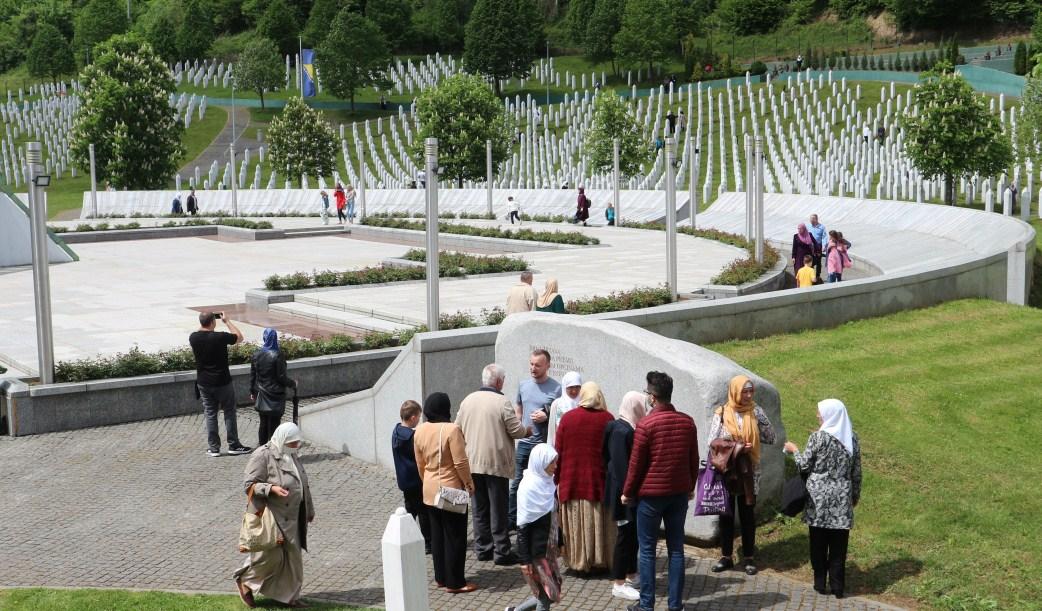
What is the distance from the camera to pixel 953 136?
38312mm

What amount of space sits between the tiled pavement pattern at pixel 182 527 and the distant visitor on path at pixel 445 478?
0.17 meters

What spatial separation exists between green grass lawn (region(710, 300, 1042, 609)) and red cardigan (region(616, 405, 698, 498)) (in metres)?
1.67

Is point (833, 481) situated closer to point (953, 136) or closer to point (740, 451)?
point (740, 451)

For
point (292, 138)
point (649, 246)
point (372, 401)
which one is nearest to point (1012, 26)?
point (292, 138)

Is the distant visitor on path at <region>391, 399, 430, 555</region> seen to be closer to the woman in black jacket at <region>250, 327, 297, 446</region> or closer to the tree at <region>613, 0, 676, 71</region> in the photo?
the woman in black jacket at <region>250, 327, 297, 446</region>

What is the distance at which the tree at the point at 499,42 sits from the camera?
107 m

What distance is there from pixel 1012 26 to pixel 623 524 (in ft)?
326

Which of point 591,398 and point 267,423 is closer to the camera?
point 591,398

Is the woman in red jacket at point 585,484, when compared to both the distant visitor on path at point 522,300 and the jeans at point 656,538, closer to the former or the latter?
the jeans at point 656,538

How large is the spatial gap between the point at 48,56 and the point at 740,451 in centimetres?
12588

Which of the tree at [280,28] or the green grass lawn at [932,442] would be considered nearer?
the green grass lawn at [932,442]

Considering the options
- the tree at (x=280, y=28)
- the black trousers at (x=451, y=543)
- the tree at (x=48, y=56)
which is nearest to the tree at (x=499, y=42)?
the tree at (x=280, y=28)

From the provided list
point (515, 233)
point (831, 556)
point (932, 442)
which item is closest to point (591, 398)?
point (831, 556)

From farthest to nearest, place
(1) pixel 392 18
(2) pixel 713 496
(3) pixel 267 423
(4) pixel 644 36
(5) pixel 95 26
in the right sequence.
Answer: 1. (5) pixel 95 26
2. (1) pixel 392 18
3. (4) pixel 644 36
4. (3) pixel 267 423
5. (2) pixel 713 496
